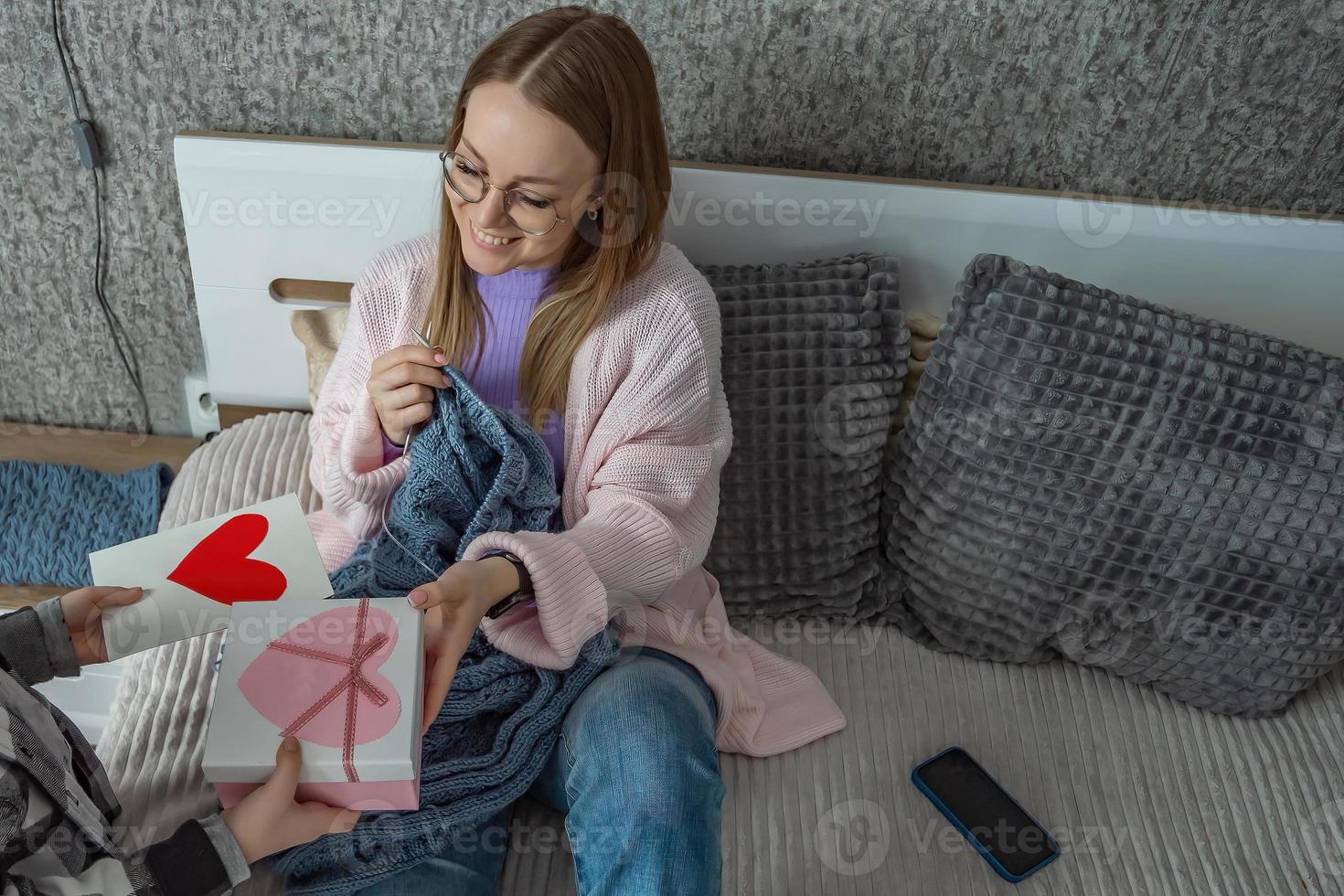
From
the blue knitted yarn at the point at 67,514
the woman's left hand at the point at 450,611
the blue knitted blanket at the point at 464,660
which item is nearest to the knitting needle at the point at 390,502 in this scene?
the blue knitted blanket at the point at 464,660

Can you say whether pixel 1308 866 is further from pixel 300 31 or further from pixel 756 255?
pixel 300 31

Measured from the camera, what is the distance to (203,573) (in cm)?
93

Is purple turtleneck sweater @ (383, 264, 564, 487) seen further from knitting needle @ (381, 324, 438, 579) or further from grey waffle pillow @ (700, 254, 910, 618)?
grey waffle pillow @ (700, 254, 910, 618)

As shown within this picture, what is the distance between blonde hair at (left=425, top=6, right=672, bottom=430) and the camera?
3.17ft

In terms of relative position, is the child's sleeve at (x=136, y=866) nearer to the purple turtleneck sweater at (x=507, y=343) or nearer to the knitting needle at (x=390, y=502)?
the knitting needle at (x=390, y=502)

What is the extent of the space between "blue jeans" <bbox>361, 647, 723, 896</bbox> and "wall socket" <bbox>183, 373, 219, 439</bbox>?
907 millimetres

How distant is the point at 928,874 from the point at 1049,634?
36 cm

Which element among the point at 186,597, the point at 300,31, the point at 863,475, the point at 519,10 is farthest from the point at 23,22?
the point at 863,475

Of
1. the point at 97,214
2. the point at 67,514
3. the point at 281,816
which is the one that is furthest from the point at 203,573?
the point at 97,214

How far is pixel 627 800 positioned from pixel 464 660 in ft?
0.77

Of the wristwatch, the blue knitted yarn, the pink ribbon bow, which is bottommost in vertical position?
the blue knitted yarn

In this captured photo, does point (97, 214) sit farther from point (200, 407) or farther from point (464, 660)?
point (464, 660)

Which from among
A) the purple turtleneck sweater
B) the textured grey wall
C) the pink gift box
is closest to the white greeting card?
the pink gift box

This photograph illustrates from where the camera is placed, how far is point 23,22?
4.25ft
